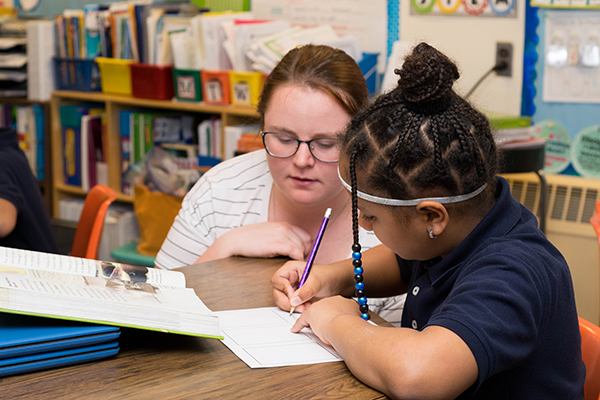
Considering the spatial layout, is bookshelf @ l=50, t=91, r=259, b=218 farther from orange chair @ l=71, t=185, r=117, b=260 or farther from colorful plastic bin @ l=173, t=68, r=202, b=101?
orange chair @ l=71, t=185, r=117, b=260

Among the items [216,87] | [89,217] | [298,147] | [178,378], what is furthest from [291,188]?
[216,87]

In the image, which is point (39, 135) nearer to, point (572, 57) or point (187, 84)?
point (187, 84)

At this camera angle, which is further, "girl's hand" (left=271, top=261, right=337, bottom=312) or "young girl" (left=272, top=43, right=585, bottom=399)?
"girl's hand" (left=271, top=261, right=337, bottom=312)

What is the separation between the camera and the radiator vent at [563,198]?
2.36 metres

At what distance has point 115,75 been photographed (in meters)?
3.27

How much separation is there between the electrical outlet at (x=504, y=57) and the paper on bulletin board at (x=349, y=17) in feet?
1.61

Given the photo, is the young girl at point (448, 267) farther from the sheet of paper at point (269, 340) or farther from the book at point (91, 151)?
the book at point (91, 151)

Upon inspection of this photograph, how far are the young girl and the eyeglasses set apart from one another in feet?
1.00

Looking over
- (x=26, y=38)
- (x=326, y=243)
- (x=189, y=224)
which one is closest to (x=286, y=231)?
(x=326, y=243)

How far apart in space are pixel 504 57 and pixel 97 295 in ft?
6.87

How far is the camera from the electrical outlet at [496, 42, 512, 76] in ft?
8.07

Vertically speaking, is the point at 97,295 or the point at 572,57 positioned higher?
the point at 572,57

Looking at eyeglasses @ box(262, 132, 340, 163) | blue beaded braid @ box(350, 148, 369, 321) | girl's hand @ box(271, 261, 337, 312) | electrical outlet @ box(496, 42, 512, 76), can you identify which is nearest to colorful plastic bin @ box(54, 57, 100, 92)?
→ electrical outlet @ box(496, 42, 512, 76)

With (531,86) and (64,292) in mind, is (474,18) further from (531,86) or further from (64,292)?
(64,292)
